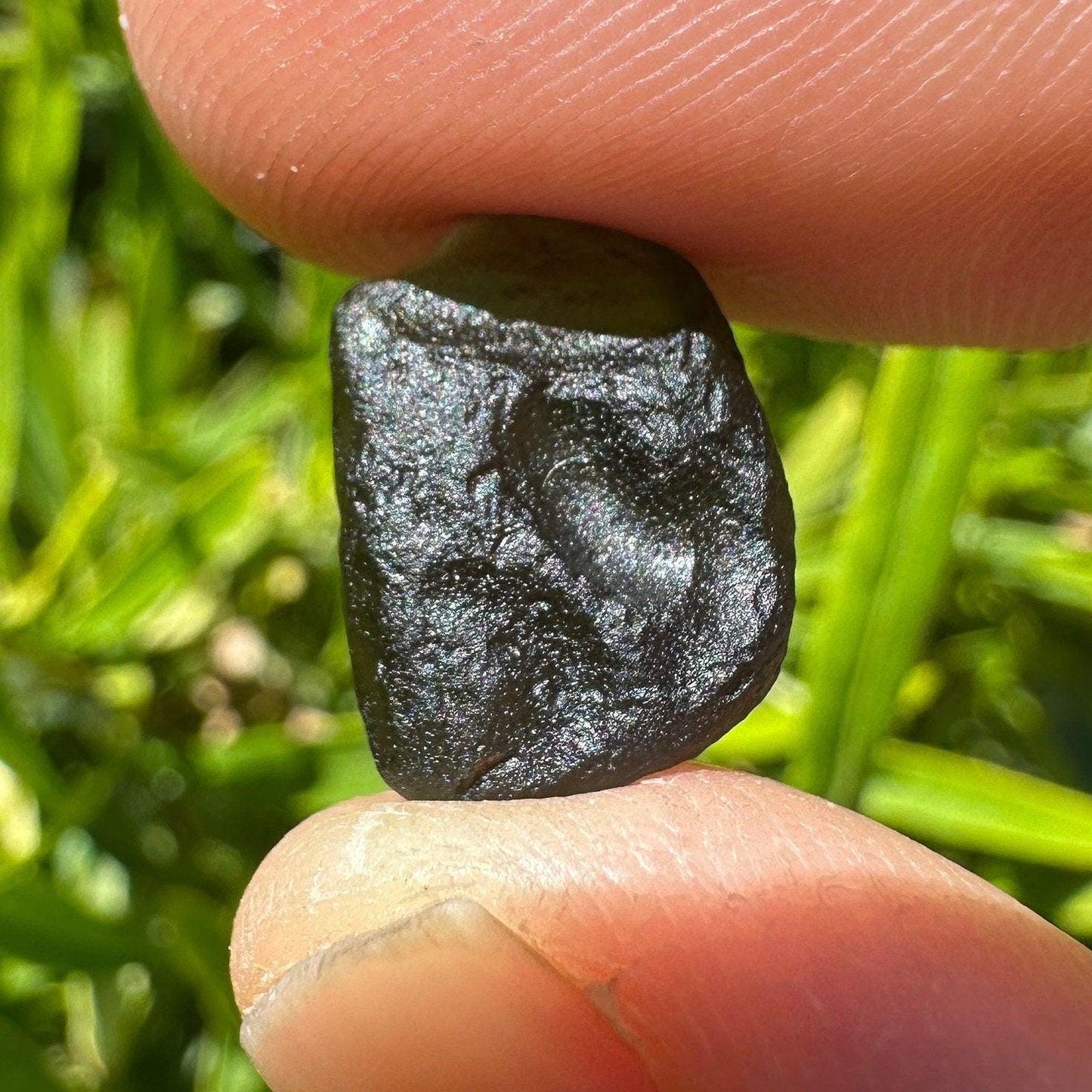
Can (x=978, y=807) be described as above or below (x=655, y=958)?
below

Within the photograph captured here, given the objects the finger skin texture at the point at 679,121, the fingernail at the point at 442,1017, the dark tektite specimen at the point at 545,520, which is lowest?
the fingernail at the point at 442,1017

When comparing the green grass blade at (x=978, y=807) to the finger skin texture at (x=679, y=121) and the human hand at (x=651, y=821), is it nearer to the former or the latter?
the human hand at (x=651, y=821)

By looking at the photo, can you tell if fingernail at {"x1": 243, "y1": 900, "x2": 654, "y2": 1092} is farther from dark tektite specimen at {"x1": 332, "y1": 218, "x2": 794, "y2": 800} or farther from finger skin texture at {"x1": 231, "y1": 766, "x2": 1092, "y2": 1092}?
dark tektite specimen at {"x1": 332, "y1": 218, "x2": 794, "y2": 800}

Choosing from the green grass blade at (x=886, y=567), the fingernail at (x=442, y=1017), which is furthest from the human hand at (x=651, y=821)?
the green grass blade at (x=886, y=567)

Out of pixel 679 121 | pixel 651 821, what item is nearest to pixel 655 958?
pixel 651 821

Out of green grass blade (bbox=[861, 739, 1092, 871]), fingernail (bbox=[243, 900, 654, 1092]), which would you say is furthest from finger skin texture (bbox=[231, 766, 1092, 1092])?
green grass blade (bbox=[861, 739, 1092, 871])

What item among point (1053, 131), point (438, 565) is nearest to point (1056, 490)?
point (1053, 131)

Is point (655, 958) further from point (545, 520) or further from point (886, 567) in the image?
point (886, 567)
